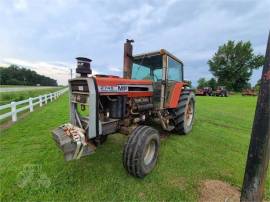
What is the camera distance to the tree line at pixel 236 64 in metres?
41.7

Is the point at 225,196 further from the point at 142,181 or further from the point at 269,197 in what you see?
the point at 142,181

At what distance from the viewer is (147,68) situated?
4.34m

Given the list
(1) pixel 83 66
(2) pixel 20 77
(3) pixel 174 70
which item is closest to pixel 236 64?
(3) pixel 174 70

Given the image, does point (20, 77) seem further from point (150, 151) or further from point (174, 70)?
point (150, 151)

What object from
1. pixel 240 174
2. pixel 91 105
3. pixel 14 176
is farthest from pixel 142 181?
pixel 14 176

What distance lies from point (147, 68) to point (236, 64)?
46.0 meters

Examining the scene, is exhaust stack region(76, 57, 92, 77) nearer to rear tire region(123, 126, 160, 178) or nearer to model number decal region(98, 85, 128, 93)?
model number decal region(98, 85, 128, 93)

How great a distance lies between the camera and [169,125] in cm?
463

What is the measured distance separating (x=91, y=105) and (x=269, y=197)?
2.90 metres

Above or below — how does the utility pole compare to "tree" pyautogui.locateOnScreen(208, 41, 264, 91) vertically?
below

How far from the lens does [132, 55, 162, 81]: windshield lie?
4133mm

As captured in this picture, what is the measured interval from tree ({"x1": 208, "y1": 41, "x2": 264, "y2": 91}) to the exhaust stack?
45.8 m

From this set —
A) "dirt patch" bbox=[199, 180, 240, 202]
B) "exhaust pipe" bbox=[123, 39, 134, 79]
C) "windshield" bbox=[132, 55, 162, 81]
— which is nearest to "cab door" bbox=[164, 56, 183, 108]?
"windshield" bbox=[132, 55, 162, 81]

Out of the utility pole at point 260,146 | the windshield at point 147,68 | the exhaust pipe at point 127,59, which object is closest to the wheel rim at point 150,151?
the utility pole at point 260,146
